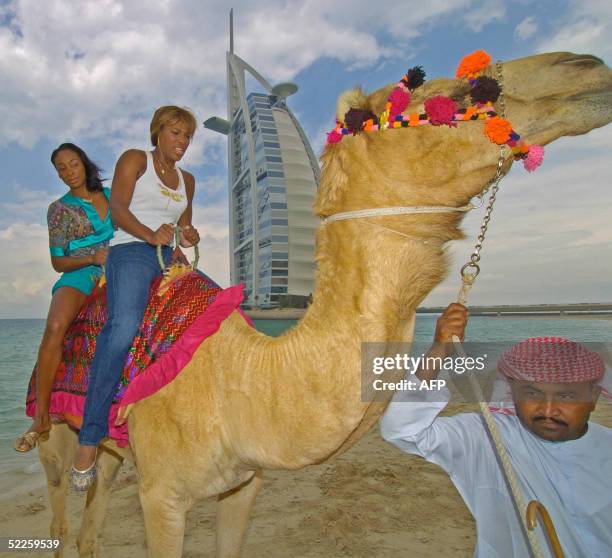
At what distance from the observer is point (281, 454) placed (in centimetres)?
193

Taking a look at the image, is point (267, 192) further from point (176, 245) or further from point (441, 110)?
point (441, 110)

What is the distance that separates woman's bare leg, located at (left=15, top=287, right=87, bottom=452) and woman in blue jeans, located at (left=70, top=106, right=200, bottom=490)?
72 cm

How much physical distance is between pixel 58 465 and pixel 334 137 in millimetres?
3258

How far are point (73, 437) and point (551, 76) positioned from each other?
3.79 metres

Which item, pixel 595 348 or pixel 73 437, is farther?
pixel 73 437

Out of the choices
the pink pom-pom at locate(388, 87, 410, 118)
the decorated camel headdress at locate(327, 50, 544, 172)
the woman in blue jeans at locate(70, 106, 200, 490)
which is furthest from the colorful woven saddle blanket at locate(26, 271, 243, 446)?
the pink pom-pom at locate(388, 87, 410, 118)

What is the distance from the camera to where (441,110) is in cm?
158

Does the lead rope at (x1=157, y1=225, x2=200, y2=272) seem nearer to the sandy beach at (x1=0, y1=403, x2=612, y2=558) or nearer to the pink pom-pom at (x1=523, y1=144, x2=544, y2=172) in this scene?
the pink pom-pom at (x1=523, y1=144, x2=544, y2=172)

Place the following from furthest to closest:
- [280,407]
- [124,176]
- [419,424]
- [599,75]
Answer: [124,176] < [419,424] < [280,407] < [599,75]

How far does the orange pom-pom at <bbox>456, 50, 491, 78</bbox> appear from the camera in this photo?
1.71 metres

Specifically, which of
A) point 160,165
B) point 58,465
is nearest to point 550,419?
point 160,165

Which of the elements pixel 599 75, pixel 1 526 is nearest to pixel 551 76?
pixel 599 75

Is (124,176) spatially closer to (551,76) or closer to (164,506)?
(164,506)

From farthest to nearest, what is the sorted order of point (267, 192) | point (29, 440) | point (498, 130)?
point (267, 192) < point (29, 440) < point (498, 130)
